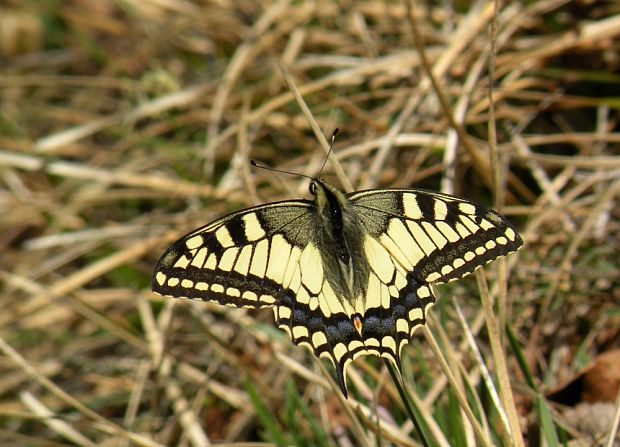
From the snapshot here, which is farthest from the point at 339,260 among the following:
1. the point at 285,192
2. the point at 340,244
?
the point at 285,192

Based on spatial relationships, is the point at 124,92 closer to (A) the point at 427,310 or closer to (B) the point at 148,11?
(B) the point at 148,11

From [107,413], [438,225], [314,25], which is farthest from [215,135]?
[438,225]

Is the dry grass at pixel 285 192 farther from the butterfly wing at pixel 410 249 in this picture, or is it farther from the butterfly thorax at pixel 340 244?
the butterfly thorax at pixel 340 244

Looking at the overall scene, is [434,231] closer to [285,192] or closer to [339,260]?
[339,260]

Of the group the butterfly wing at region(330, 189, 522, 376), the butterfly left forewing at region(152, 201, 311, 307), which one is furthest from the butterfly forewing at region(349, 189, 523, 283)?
the butterfly left forewing at region(152, 201, 311, 307)

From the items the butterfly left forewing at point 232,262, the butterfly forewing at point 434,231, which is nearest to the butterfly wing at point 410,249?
the butterfly forewing at point 434,231

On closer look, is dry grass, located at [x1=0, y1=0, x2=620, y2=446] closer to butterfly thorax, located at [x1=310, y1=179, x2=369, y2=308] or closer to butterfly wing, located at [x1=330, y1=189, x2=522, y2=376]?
butterfly wing, located at [x1=330, y1=189, x2=522, y2=376]

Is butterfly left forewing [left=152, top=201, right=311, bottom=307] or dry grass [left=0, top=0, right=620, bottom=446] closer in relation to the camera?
butterfly left forewing [left=152, top=201, right=311, bottom=307]
